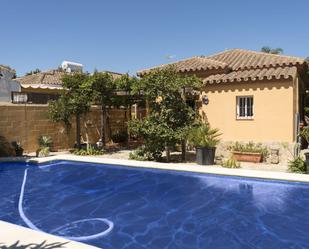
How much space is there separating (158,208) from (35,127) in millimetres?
14544

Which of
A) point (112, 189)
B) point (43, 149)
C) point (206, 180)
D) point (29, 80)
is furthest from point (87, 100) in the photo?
point (29, 80)

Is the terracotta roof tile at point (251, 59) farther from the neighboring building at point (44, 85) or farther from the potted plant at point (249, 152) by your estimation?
the neighboring building at point (44, 85)

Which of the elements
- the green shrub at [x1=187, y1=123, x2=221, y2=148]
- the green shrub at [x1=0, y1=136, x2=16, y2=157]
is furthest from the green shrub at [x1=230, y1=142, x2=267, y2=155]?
the green shrub at [x1=0, y1=136, x2=16, y2=157]

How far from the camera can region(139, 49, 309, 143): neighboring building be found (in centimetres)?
1952

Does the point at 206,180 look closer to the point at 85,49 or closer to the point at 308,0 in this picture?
the point at 308,0

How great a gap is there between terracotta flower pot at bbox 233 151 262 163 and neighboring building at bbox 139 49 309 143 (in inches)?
62.2

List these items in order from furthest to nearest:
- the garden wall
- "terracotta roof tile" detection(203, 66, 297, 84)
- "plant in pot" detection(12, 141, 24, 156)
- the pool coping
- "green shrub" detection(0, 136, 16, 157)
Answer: the garden wall, "plant in pot" detection(12, 141, 24, 156), "green shrub" detection(0, 136, 16, 157), "terracotta roof tile" detection(203, 66, 297, 84), the pool coping

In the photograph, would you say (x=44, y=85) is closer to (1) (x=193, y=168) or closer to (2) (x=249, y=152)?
(1) (x=193, y=168)

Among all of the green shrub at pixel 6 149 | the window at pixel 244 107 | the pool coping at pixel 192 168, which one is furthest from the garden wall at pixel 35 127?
the window at pixel 244 107

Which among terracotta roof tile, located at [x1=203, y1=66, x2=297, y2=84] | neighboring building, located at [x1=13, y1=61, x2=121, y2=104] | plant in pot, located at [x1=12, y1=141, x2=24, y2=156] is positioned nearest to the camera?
terracotta roof tile, located at [x1=203, y1=66, x2=297, y2=84]

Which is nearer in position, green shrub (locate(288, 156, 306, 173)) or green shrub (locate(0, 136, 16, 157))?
green shrub (locate(288, 156, 306, 173))

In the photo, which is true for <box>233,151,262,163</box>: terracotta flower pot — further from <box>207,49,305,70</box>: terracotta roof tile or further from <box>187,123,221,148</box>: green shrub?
<box>207,49,305,70</box>: terracotta roof tile

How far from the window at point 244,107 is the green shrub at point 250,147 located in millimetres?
1838

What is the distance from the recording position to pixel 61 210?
475 inches
